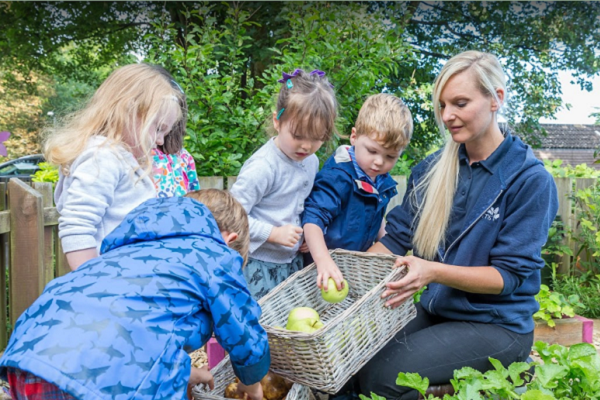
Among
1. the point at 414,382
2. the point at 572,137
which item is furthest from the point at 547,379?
the point at 572,137

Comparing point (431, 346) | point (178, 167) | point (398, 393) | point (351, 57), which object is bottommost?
point (398, 393)

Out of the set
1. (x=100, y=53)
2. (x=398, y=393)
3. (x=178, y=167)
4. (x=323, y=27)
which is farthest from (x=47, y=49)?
(x=398, y=393)

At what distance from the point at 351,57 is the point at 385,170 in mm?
1621

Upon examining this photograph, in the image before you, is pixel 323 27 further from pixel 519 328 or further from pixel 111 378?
pixel 111 378

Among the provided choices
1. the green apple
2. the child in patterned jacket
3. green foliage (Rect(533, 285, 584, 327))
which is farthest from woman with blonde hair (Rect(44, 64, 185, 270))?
green foliage (Rect(533, 285, 584, 327))

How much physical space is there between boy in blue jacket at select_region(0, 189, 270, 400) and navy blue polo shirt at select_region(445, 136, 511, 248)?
1.10 m

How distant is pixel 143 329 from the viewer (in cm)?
140

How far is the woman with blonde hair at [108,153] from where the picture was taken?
202cm

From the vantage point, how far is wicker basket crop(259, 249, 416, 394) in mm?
1756

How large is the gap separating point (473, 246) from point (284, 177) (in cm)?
89

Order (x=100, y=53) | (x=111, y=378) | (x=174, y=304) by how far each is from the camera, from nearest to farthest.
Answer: (x=111, y=378)
(x=174, y=304)
(x=100, y=53)

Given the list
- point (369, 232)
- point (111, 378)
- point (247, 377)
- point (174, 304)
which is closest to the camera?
point (111, 378)

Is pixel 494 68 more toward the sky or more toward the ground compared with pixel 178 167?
Result: more toward the sky

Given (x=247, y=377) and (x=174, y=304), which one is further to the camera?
(x=247, y=377)
